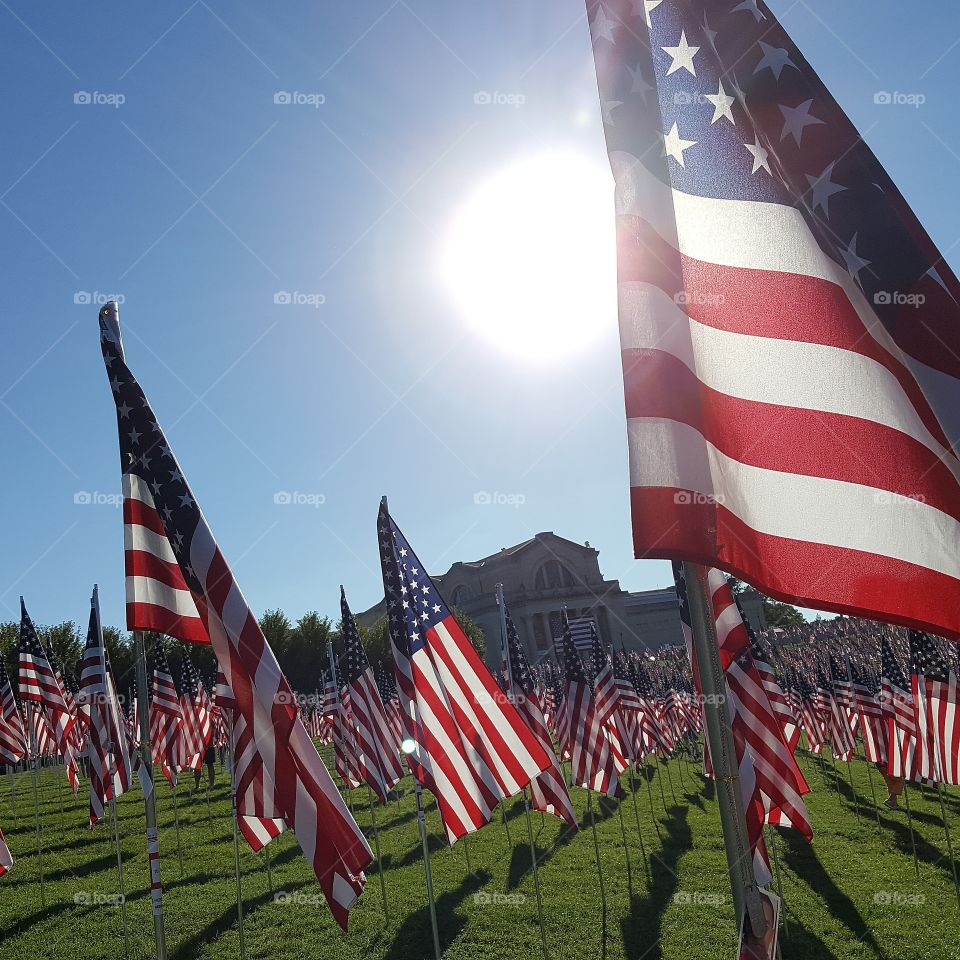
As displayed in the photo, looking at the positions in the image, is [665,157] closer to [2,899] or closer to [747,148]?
[747,148]

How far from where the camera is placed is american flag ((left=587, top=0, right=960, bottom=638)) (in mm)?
2887

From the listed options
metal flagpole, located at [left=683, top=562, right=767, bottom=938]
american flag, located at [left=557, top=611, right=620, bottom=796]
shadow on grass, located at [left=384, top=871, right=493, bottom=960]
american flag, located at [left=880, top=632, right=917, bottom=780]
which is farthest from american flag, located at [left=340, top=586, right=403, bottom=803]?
metal flagpole, located at [left=683, top=562, right=767, bottom=938]

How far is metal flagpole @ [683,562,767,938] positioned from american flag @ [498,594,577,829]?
772 centimetres

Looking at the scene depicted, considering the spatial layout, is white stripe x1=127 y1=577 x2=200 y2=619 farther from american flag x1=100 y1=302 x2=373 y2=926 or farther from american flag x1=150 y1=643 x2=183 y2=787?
american flag x1=150 y1=643 x2=183 y2=787

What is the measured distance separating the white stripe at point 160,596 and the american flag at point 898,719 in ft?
45.1

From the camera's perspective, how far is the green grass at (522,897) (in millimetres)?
10398

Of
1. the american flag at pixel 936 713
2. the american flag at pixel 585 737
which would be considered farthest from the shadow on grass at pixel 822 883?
the american flag at pixel 585 737

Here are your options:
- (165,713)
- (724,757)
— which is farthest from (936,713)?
(165,713)

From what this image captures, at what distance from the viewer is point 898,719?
16234 millimetres

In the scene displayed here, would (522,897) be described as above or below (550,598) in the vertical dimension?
below

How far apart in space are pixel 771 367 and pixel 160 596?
532 centimetres

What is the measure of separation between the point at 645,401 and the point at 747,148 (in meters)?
1.31

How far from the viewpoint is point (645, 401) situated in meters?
2.94

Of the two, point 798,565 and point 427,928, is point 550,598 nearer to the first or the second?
point 427,928
